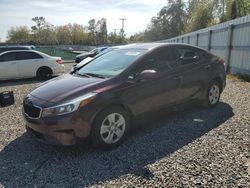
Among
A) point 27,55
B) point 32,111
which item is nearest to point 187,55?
point 32,111

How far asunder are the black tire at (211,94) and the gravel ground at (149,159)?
2.10 feet

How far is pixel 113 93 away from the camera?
409 cm

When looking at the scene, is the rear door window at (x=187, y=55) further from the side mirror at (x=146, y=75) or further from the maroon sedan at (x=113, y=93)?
the side mirror at (x=146, y=75)

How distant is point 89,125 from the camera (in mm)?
3859

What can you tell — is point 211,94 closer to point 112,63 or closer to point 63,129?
point 112,63

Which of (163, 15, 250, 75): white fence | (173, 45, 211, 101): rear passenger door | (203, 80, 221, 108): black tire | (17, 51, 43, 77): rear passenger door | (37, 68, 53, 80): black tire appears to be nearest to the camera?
(173, 45, 211, 101): rear passenger door

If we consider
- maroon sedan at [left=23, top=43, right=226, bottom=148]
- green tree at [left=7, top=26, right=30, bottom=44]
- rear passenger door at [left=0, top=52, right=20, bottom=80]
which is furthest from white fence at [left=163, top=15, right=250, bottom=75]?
green tree at [left=7, top=26, right=30, bottom=44]

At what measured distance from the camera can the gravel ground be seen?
3.33 metres

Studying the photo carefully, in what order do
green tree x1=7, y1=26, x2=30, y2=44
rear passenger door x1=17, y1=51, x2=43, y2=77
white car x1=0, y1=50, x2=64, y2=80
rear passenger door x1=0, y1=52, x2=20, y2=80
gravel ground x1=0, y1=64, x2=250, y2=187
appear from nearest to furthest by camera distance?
gravel ground x1=0, y1=64, x2=250, y2=187 < rear passenger door x1=0, y1=52, x2=20, y2=80 < white car x1=0, y1=50, x2=64, y2=80 < rear passenger door x1=17, y1=51, x2=43, y2=77 < green tree x1=7, y1=26, x2=30, y2=44

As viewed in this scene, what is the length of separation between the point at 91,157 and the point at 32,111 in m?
1.12

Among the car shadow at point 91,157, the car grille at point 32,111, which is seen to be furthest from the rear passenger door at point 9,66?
the car grille at point 32,111

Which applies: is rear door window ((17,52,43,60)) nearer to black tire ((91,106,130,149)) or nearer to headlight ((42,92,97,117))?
headlight ((42,92,97,117))

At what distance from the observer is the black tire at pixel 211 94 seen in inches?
237

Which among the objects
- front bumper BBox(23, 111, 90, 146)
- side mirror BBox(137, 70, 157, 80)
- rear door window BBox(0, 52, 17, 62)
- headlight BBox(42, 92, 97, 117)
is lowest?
front bumper BBox(23, 111, 90, 146)
